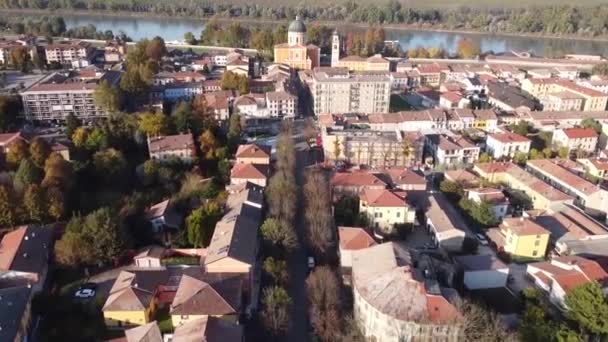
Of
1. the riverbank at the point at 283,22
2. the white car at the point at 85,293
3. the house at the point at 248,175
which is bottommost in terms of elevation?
the white car at the point at 85,293

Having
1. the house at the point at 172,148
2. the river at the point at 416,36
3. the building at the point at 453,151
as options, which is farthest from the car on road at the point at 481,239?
the river at the point at 416,36

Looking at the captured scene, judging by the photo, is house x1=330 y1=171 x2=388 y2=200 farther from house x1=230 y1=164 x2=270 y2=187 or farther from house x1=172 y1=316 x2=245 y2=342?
house x1=172 y1=316 x2=245 y2=342

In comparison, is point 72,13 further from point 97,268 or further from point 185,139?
point 97,268

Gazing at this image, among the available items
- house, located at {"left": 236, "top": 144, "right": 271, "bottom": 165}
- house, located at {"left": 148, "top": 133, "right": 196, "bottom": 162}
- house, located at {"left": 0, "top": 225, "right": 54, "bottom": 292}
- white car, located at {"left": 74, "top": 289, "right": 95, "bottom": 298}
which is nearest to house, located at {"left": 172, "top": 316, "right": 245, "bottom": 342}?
white car, located at {"left": 74, "top": 289, "right": 95, "bottom": 298}

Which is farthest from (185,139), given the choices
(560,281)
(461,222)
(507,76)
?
(507,76)

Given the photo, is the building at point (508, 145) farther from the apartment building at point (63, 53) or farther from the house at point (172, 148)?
the apartment building at point (63, 53)

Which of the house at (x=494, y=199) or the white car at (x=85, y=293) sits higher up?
the house at (x=494, y=199)

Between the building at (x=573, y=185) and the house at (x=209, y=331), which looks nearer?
the house at (x=209, y=331)
